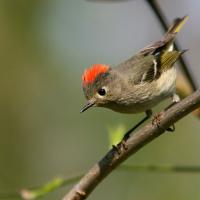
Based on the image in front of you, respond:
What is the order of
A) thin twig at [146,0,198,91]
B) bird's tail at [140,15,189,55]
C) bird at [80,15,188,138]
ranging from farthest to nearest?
1. bird's tail at [140,15,189,55]
2. bird at [80,15,188,138]
3. thin twig at [146,0,198,91]

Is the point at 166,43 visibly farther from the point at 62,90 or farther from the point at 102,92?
the point at 62,90

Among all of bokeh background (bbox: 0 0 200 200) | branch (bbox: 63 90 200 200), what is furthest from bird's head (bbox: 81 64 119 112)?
bokeh background (bbox: 0 0 200 200)

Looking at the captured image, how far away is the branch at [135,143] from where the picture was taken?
265cm

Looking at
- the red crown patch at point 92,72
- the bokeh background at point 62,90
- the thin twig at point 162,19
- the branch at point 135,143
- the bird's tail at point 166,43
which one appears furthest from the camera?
the bokeh background at point 62,90

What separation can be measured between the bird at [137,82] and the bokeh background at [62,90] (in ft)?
6.85

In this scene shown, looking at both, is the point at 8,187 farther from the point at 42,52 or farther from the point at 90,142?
the point at 42,52

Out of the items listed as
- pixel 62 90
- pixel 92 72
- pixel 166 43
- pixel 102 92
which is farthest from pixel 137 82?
pixel 62 90

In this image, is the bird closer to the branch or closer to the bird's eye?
the bird's eye

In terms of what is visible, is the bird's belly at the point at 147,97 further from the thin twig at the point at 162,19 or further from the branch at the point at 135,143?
the branch at the point at 135,143

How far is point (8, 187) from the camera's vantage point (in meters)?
7.52

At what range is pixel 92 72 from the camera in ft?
12.4

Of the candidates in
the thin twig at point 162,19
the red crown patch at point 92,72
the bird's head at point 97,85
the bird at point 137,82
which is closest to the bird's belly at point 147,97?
the bird at point 137,82

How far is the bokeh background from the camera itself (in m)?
7.14

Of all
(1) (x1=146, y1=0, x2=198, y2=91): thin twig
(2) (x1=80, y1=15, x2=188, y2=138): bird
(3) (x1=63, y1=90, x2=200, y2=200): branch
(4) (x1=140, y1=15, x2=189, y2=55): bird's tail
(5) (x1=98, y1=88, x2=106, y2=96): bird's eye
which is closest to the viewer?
(3) (x1=63, y1=90, x2=200, y2=200): branch
